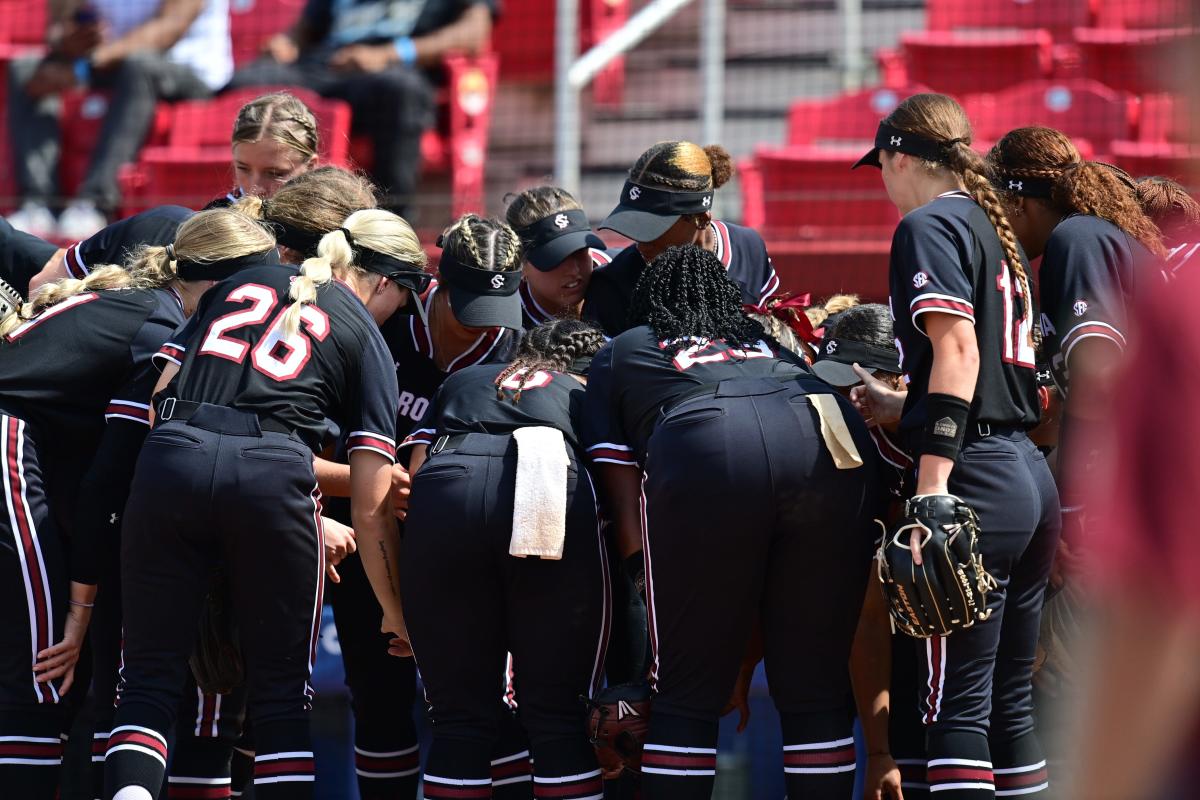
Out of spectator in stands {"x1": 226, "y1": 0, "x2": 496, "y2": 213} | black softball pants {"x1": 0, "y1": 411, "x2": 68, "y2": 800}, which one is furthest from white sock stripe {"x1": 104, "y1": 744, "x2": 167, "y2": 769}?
spectator in stands {"x1": 226, "y1": 0, "x2": 496, "y2": 213}

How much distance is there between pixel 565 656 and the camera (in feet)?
11.1

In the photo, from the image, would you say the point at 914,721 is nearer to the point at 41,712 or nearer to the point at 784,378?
the point at 784,378

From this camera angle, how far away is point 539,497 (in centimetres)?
335

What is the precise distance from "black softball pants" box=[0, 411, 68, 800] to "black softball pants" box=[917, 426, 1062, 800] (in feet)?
6.84

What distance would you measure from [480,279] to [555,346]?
0.33 meters

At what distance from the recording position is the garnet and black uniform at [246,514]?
129 inches

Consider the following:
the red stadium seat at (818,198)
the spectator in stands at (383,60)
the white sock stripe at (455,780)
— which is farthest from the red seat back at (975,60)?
the white sock stripe at (455,780)

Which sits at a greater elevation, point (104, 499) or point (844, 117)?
point (844, 117)

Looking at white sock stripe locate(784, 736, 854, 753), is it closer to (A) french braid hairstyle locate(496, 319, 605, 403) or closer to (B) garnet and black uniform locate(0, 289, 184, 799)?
(A) french braid hairstyle locate(496, 319, 605, 403)

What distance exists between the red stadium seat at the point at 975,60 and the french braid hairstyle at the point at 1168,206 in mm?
3869

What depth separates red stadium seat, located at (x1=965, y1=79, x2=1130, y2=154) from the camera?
6.85 meters

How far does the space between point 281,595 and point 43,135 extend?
5.71 m

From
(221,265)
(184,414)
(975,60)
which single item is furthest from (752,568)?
(975,60)

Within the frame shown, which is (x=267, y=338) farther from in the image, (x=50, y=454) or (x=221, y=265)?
(x=50, y=454)
